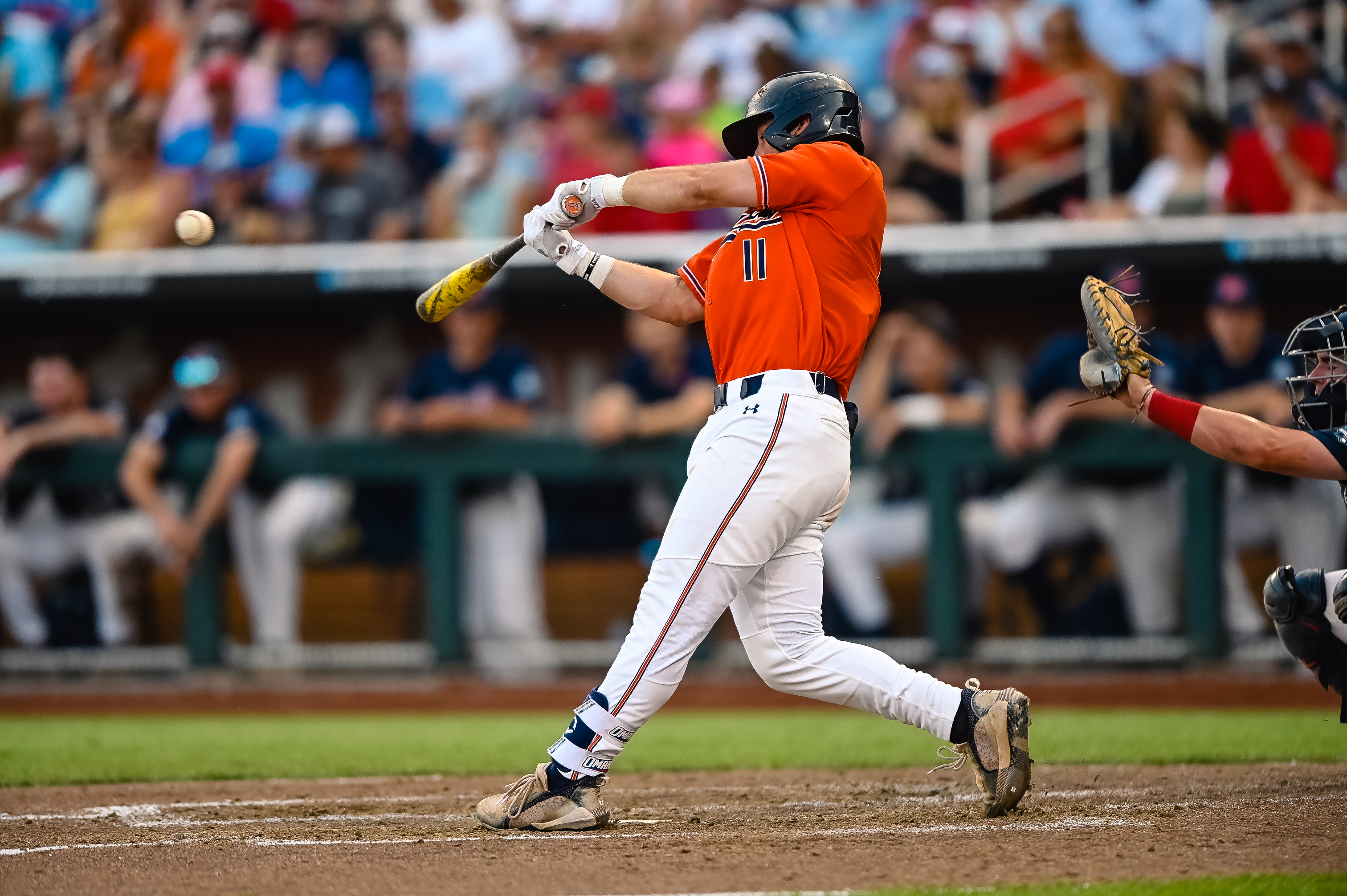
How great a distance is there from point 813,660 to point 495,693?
408 cm

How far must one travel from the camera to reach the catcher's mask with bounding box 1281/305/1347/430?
3.39m

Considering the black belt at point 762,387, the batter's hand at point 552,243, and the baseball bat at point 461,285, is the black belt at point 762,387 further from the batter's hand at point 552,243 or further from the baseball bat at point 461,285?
the baseball bat at point 461,285

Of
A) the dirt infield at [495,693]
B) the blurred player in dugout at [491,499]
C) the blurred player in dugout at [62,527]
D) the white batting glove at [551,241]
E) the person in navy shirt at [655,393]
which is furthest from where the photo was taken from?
the blurred player in dugout at [62,527]

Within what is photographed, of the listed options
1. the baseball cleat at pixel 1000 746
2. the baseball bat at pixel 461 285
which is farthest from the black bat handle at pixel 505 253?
the baseball cleat at pixel 1000 746

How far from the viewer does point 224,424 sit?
7594mm

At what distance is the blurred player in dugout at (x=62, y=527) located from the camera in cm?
783

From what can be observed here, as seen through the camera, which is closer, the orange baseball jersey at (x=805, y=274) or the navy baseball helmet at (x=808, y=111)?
the orange baseball jersey at (x=805, y=274)

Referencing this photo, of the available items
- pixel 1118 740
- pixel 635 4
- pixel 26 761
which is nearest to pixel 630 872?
pixel 1118 740

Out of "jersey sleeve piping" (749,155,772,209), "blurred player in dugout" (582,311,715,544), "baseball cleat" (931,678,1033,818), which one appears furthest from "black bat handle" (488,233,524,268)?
A: "blurred player in dugout" (582,311,715,544)

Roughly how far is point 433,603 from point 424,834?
429cm

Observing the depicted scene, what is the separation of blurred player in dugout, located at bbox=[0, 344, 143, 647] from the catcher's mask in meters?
6.41

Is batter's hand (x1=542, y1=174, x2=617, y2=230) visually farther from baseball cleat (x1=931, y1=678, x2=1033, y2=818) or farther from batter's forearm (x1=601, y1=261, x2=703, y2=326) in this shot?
baseball cleat (x1=931, y1=678, x2=1033, y2=818)

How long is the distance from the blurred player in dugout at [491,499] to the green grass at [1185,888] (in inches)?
204

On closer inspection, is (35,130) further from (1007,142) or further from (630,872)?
(630,872)
